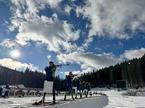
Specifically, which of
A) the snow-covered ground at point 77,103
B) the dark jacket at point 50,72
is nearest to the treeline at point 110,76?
the snow-covered ground at point 77,103

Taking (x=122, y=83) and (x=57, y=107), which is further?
(x=122, y=83)

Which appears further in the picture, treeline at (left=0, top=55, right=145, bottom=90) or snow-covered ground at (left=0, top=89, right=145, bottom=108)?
treeline at (left=0, top=55, right=145, bottom=90)

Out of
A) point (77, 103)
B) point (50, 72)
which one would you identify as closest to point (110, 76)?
point (77, 103)

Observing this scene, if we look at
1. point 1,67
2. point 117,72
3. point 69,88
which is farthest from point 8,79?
point 69,88

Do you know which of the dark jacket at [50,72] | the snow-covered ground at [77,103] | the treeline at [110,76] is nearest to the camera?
the snow-covered ground at [77,103]

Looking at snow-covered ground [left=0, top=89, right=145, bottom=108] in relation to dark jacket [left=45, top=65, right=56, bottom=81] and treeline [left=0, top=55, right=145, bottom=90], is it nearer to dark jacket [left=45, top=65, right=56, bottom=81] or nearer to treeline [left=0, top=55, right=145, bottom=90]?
dark jacket [left=45, top=65, right=56, bottom=81]

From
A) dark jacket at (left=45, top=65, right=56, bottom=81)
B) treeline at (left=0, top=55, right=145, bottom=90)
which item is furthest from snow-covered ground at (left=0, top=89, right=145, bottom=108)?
treeline at (left=0, top=55, right=145, bottom=90)

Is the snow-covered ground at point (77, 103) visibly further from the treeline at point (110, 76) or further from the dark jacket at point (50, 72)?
the treeline at point (110, 76)

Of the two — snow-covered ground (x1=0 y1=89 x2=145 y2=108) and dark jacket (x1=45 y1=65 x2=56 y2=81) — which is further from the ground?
dark jacket (x1=45 y1=65 x2=56 y2=81)

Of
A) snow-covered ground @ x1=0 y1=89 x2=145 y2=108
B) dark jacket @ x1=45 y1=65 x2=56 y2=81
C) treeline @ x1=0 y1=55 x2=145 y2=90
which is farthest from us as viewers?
treeline @ x1=0 y1=55 x2=145 y2=90

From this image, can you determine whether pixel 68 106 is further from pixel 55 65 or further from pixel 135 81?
pixel 135 81

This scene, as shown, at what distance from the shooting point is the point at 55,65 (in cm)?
1673

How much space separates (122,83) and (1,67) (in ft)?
269

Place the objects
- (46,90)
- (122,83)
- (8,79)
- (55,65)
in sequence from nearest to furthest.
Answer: (46,90) < (55,65) < (122,83) < (8,79)
